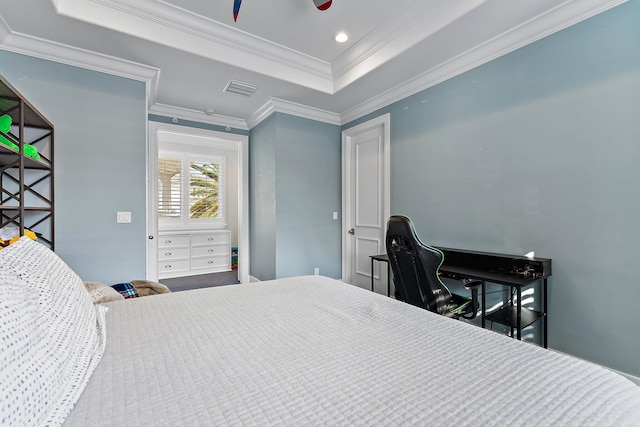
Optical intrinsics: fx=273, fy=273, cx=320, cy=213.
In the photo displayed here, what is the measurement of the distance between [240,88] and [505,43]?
258cm

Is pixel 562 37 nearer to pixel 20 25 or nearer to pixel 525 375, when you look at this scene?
pixel 525 375

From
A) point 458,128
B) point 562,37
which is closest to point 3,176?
point 458,128

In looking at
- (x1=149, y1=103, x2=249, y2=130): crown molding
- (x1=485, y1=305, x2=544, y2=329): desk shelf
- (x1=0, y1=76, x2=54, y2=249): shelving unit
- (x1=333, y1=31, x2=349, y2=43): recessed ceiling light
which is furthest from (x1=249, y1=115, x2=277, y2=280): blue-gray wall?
(x1=485, y1=305, x2=544, y2=329): desk shelf

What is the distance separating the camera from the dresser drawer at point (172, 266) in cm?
478

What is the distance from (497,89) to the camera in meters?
2.33

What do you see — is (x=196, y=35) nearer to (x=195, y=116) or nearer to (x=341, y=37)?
(x=341, y=37)

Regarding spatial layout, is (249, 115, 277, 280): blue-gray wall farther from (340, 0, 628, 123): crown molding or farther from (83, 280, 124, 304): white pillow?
(83, 280, 124, 304): white pillow

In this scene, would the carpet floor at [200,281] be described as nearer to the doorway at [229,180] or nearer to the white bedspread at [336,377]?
the doorway at [229,180]

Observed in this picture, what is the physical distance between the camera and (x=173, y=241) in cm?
488

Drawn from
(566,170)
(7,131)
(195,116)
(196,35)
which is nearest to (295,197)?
(195,116)

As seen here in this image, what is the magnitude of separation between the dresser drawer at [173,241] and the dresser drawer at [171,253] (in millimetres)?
69

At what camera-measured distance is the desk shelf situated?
1.91 meters

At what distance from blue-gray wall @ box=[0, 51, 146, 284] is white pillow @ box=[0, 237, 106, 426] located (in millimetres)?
1876

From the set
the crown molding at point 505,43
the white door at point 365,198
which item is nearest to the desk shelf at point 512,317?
the white door at point 365,198
